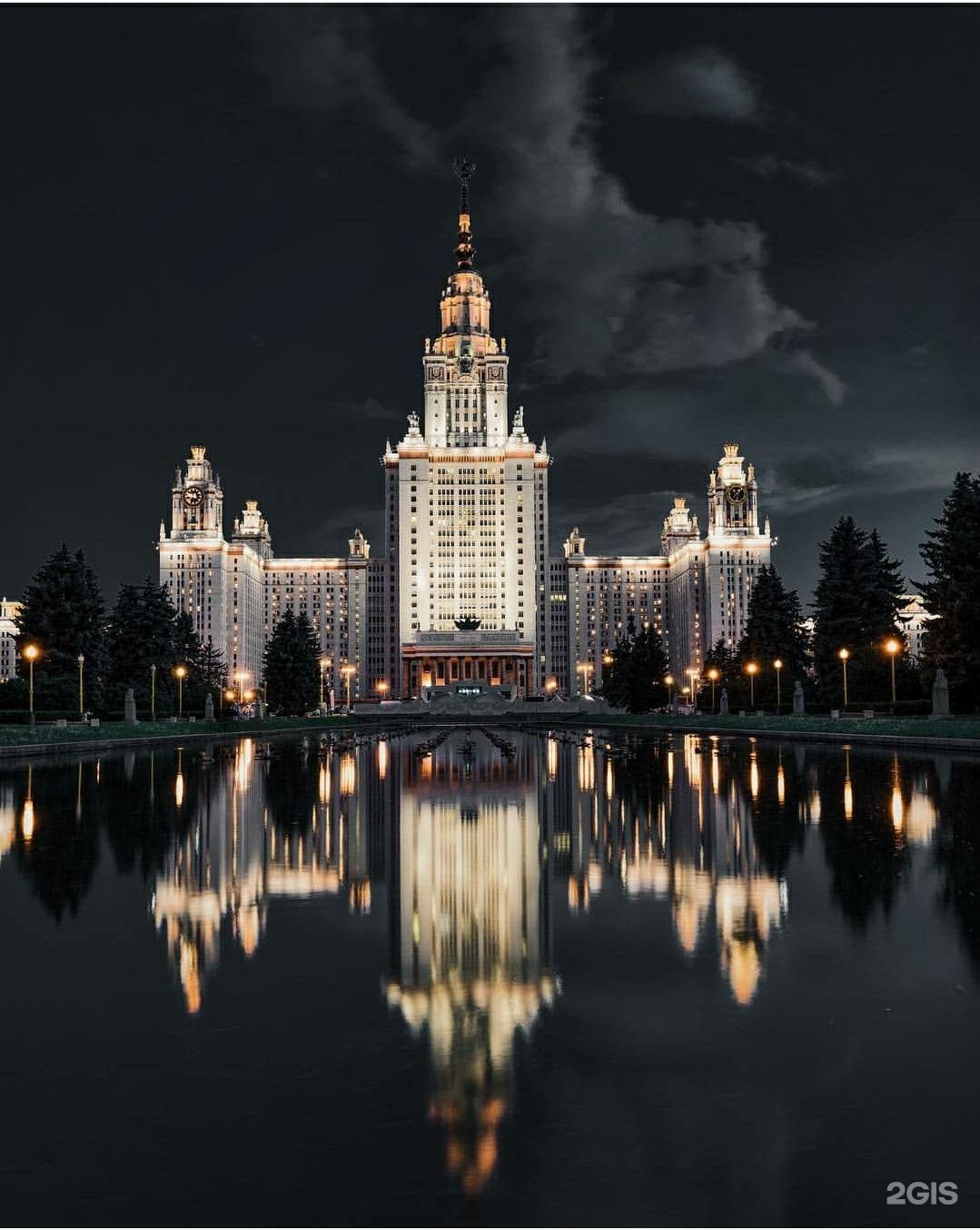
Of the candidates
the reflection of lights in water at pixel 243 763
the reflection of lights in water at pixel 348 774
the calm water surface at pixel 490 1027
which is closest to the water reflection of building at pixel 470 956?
the calm water surface at pixel 490 1027

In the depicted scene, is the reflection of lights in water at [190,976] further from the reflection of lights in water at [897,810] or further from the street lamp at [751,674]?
the street lamp at [751,674]

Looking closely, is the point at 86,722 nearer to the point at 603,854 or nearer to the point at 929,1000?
the point at 603,854

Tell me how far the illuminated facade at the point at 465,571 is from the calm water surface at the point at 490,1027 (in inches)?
5507

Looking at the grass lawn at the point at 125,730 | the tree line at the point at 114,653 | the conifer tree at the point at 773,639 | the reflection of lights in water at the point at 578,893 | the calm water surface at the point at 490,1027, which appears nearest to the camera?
the calm water surface at the point at 490,1027

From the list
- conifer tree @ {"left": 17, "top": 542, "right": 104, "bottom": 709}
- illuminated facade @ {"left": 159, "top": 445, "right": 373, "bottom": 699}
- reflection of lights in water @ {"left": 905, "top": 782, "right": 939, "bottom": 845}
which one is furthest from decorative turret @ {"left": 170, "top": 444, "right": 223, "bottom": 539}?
reflection of lights in water @ {"left": 905, "top": 782, "right": 939, "bottom": 845}

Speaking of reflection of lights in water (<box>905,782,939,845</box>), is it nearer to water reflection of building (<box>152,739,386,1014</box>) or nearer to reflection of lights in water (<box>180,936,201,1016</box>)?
water reflection of building (<box>152,739,386,1014</box>)

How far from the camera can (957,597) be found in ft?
160

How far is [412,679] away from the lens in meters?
164

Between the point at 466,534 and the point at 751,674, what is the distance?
9554cm

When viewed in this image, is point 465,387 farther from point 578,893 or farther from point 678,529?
point 578,893

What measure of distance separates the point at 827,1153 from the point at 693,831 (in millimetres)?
10853

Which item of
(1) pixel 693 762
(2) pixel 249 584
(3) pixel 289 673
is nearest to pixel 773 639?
(3) pixel 289 673

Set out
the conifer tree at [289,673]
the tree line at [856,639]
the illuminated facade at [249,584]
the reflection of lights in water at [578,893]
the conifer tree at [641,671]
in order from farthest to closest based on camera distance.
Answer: the illuminated facade at [249,584] → the conifer tree at [641,671] → the conifer tree at [289,673] → the tree line at [856,639] → the reflection of lights in water at [578,893]

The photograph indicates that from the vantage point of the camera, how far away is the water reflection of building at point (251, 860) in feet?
29.8
